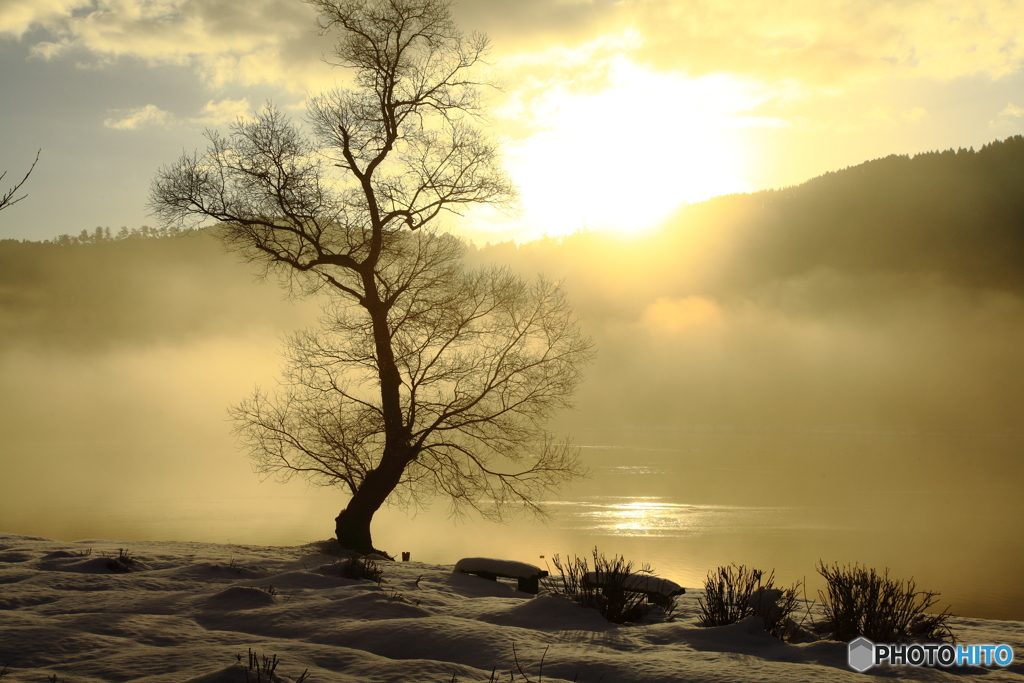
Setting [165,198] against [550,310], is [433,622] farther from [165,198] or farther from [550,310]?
[165,198]

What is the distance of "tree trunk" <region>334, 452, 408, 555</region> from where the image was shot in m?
10.8

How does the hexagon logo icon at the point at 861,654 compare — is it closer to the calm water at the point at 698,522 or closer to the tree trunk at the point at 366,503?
the tree trunk at the point at 366,503

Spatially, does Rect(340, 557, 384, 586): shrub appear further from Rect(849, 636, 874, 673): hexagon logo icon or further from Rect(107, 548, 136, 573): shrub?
Rect(849, 636, 874, 673): hexagon logo icon

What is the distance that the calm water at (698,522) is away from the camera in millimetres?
31094

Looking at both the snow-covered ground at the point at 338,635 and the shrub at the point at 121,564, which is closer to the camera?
the snow-covered ground at the point at 338,635

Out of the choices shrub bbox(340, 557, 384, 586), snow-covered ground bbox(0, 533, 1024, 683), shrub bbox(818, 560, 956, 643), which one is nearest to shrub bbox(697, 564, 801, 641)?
snow-covered ground bbox(0, 533, 1024, 683)

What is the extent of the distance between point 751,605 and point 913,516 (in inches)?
2035

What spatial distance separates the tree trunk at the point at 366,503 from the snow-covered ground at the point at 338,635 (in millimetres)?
3608

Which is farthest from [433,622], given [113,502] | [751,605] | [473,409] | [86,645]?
[113,502]

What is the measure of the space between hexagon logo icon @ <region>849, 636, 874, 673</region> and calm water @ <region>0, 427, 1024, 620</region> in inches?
303

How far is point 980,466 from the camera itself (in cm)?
8869

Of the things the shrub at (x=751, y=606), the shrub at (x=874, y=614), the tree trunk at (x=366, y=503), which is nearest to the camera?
the shrub at (x=874, y=614)

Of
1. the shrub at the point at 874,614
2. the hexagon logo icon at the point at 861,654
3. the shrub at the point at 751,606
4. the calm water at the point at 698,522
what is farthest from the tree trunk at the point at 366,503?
the hexagon logo icon at the point at 861,654

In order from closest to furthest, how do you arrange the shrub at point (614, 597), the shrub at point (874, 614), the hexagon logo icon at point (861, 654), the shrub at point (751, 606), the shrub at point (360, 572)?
the hexagon logo icon at point (861, 654)
the shrub at point (874, 614)
the shrub at point (751, 606)
the shrub at point (614, 597)
the shrub at point (360, 572)
